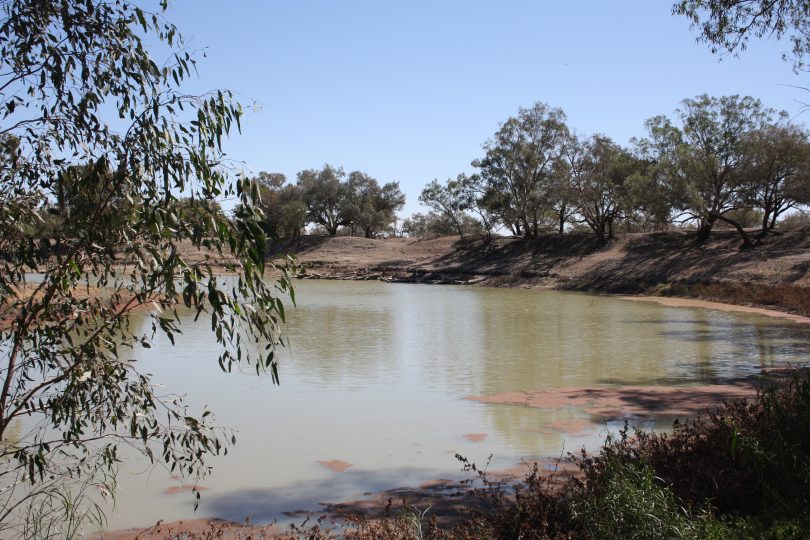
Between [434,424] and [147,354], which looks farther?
[147,354]

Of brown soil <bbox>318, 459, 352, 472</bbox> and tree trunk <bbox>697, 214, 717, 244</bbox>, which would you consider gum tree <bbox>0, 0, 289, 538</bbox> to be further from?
tree trunk <bbox>697, 214, 717, 244</bbox>

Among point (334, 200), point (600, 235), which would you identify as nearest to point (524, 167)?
point (600, 235)

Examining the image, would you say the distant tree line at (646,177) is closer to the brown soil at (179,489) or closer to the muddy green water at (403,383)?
the muddy green water at (403,383)

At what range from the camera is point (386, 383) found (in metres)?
11.4

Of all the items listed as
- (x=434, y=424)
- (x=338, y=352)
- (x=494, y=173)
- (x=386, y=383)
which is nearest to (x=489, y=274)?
(x=494, y=173)

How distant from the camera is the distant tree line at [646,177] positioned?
3303 cm

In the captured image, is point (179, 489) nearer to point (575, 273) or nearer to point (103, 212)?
point (103, 212)

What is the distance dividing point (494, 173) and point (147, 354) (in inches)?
1479

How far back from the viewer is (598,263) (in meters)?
39.7

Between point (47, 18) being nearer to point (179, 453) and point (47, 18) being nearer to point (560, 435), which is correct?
point (179, 453)

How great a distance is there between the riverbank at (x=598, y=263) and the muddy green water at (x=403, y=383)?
4.56m

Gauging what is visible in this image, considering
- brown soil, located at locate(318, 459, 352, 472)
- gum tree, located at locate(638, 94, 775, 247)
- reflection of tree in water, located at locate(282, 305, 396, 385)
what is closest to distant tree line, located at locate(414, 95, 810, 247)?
gum tree, located at locate(638, 94, 775, 247)

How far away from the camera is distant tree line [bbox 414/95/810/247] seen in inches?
1300

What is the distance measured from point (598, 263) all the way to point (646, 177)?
6099 mm
